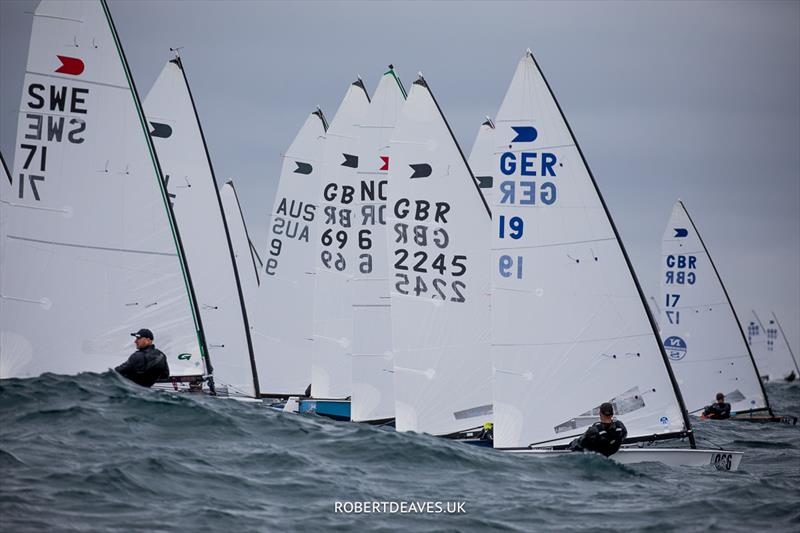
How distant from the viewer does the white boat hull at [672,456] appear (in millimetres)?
16422

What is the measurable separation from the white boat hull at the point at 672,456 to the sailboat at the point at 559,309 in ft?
2.43

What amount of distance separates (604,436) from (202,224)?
1293 cm

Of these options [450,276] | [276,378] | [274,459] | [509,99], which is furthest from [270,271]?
[274,459]

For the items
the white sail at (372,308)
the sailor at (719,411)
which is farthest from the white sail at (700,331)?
the white sail at (372,308)

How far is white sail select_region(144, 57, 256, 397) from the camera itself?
25.4 meters

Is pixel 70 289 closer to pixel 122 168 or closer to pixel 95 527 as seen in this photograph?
pixel 122 168

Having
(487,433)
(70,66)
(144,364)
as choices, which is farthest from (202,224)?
(487,433)

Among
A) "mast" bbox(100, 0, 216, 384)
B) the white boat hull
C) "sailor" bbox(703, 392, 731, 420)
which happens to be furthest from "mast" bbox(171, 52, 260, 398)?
"sailor" bbox(703, 392, 731, 420)

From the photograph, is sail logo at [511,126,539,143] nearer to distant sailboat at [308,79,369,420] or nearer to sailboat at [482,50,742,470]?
sailboat at [482,50,742,470]

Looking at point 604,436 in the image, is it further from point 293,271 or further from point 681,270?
point 681,270

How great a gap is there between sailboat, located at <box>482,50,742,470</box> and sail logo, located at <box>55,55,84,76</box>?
6.75 metres

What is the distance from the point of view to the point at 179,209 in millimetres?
26062

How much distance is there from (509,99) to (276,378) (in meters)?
14.8

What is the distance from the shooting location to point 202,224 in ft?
86.5
